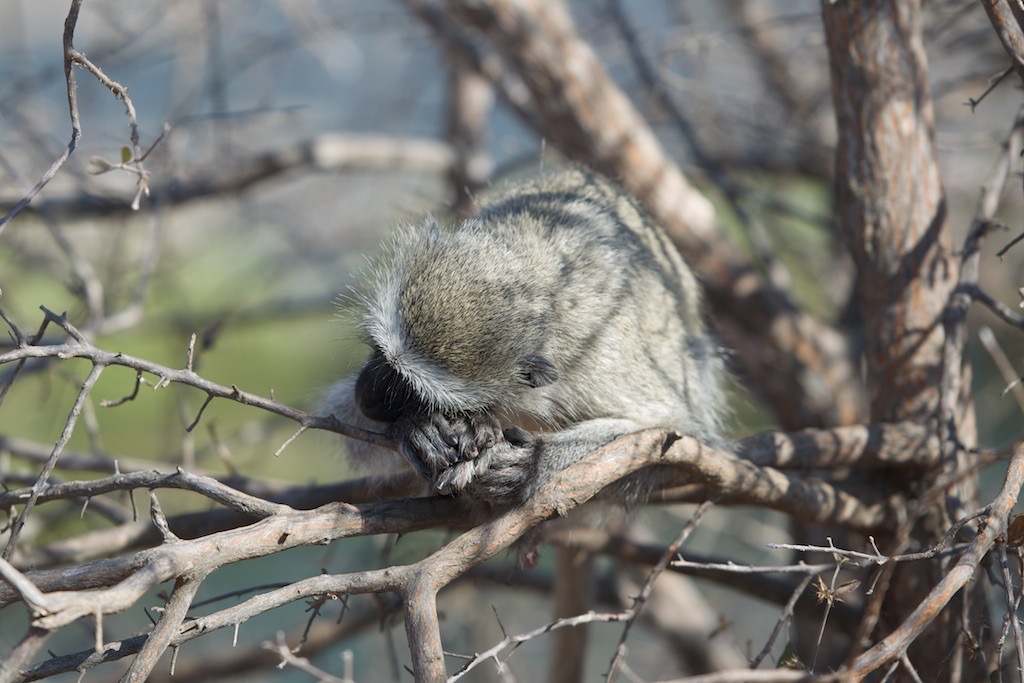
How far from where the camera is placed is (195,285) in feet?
32.7

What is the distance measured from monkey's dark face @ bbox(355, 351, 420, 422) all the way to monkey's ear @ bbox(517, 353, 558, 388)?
0.30 m

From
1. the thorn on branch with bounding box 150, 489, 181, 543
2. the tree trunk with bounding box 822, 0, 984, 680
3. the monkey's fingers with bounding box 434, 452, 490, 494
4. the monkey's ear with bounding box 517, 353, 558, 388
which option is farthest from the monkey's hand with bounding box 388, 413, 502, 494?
the tree trunk with bounding box 822, 0, 984, 680

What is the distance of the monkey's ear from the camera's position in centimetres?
251

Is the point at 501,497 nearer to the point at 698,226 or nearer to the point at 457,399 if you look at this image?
the point at 457,399

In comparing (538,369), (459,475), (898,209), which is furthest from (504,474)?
(898,209)

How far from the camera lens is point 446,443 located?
2.38 meters

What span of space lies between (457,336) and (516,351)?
0.17 meters

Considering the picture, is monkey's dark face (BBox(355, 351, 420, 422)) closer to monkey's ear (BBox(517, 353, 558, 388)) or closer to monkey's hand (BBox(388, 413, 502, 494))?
monkey's hand (BBox(388, 413, 502, 494))

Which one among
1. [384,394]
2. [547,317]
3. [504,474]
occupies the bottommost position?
[504,474]

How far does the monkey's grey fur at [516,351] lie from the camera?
7.86 ft

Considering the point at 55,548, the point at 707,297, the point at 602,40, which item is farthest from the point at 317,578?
the point at 602,40

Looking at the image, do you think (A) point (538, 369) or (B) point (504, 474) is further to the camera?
(A) point (538, 369)

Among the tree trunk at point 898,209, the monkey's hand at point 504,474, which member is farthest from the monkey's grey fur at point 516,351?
the tree trunk at point 898,209

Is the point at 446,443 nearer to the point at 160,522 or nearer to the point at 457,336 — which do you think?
the point at 457,336
